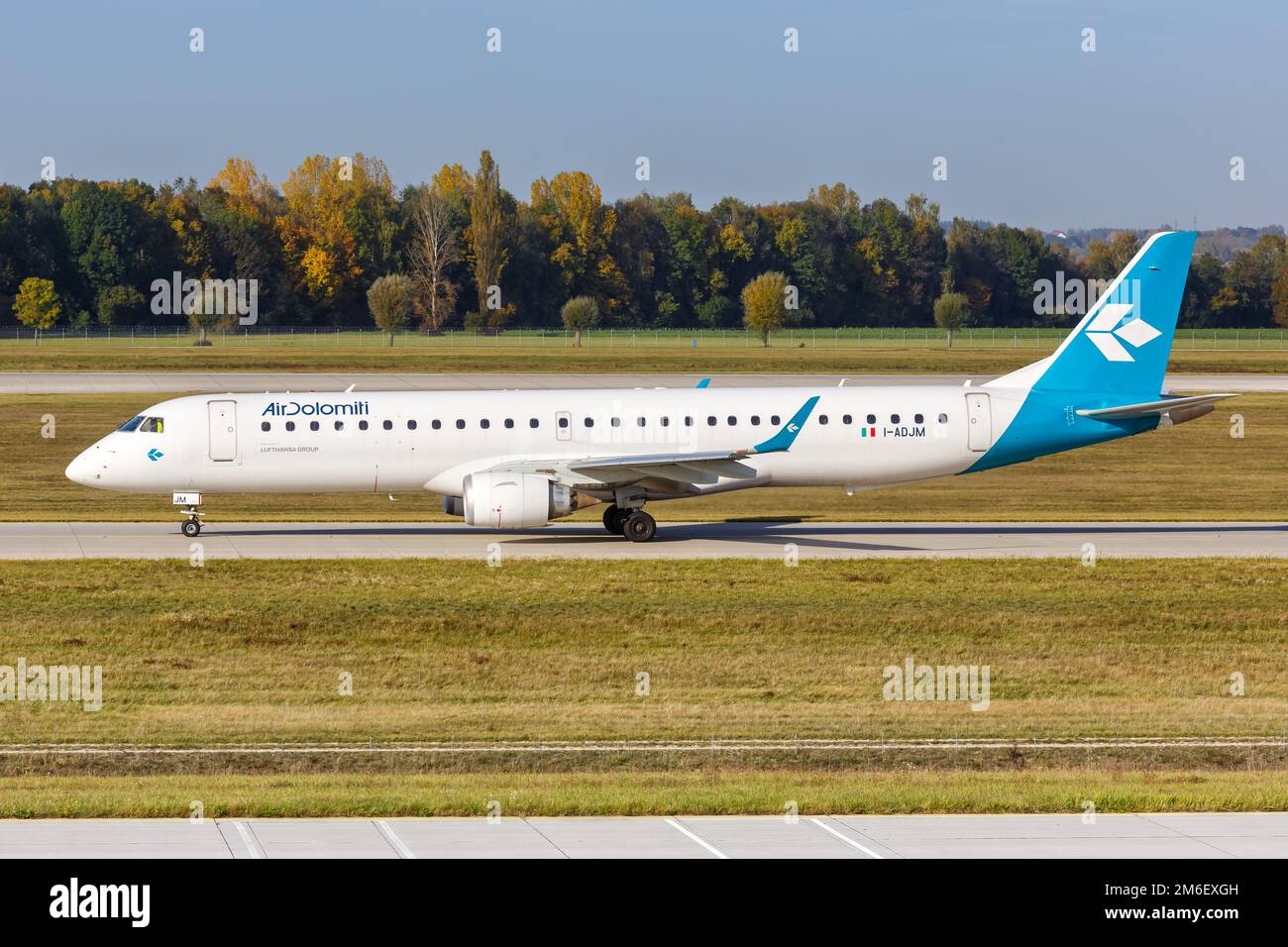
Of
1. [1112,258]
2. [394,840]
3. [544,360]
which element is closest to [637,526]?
[394,840]

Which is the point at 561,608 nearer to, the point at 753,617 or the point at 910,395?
the point at 753,617

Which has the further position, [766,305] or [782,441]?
[766,305]

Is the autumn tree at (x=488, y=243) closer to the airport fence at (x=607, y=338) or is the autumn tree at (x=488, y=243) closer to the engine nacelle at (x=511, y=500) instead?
the airport fence at (x=607, y=338)

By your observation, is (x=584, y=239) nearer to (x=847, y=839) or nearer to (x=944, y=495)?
(x=944, y=495)

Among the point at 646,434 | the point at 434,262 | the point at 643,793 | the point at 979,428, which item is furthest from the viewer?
the point at 434,262

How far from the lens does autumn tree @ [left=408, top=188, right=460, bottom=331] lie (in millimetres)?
153750

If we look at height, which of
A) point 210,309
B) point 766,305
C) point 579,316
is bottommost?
point 579,316

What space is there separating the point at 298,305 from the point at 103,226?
61.3 ft

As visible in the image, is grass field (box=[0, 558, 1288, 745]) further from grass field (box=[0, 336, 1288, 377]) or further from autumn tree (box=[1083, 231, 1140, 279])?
autumn tree (box=[1083, 231, 1140, 279])

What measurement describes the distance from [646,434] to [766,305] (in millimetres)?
103896

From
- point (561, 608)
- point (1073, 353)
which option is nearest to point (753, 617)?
point (561, 608)

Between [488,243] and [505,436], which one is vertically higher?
[488,243]

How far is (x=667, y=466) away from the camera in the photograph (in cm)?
3659

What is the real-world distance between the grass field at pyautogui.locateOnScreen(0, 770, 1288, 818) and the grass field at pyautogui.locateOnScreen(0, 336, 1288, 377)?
8256 cm
